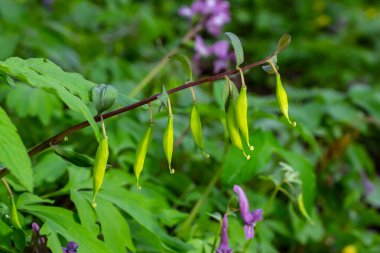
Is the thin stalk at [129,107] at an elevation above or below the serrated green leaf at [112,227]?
above

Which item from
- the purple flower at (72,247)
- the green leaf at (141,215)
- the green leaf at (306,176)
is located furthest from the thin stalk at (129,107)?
the green leaf at (306,176)

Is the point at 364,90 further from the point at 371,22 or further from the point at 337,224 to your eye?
the point at 371,22

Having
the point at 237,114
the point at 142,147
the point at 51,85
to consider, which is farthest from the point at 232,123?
the point at 51,85

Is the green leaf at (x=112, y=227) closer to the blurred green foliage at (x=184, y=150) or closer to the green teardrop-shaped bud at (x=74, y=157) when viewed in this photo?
the blurred green foliage at (x=184, y=150)

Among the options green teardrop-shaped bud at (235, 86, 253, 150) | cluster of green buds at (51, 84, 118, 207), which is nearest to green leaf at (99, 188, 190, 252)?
cluster of green buds at (51, 84, 118, 207)

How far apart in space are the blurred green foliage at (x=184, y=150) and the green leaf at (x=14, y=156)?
1.03 feet

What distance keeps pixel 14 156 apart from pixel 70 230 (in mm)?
373

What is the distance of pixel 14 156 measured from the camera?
1288 millimetres

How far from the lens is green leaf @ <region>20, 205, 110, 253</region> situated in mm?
1563

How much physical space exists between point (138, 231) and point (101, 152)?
0.73 metres

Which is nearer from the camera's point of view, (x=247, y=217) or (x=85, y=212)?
(x=85, y=212)

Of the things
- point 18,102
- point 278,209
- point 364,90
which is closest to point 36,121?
point 18,102

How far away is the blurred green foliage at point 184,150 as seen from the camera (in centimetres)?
189

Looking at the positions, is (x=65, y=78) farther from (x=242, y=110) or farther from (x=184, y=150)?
(x=184, y=150)
